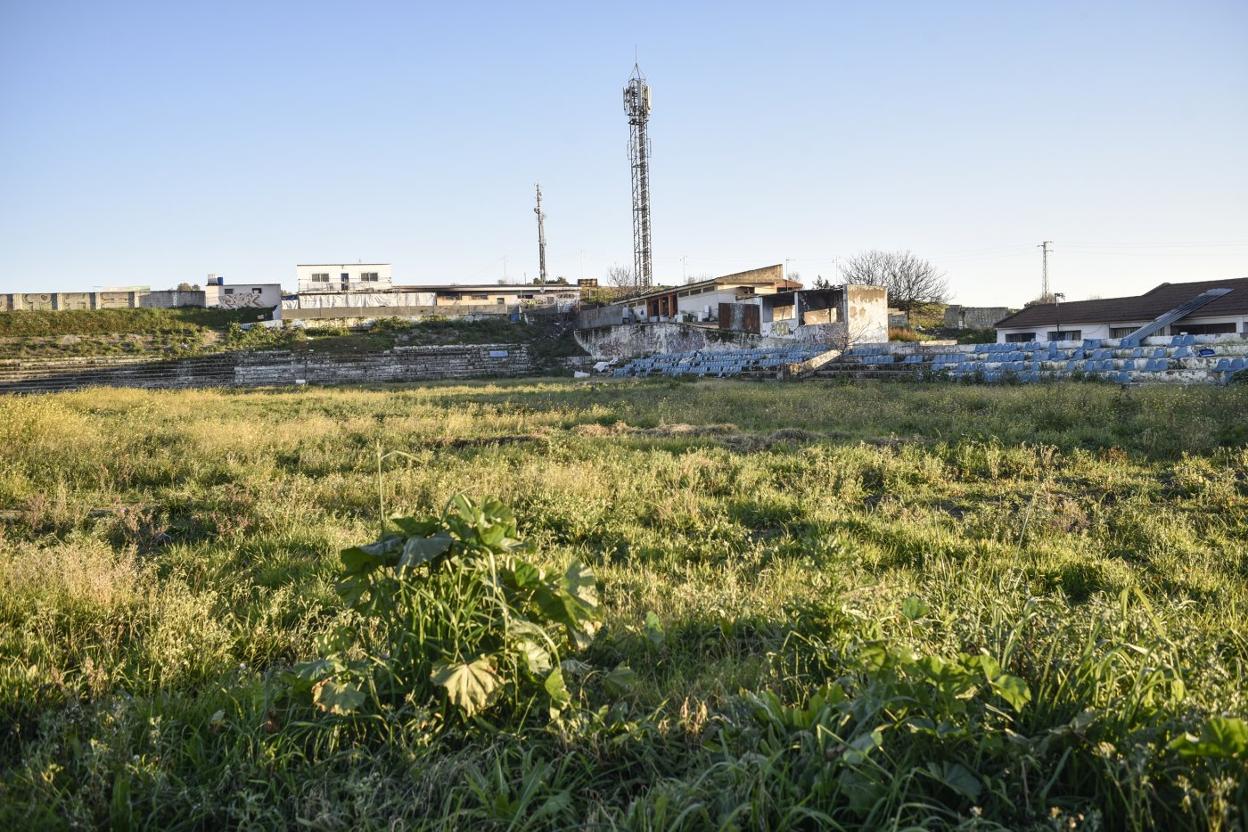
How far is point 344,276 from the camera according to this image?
224ft

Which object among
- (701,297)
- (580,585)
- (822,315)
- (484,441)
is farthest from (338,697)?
(701,297)

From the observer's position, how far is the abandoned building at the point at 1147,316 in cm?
3362

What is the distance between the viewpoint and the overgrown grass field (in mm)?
2230

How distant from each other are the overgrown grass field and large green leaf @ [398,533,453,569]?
0.06 feet

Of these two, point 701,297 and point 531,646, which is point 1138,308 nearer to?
point 701,297

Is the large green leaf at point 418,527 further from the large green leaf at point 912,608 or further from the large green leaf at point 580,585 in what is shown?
the large green leaf at point 912,608

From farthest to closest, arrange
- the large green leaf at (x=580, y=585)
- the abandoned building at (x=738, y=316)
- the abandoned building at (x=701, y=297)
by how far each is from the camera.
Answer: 1. the abandoned building at (x=701, y=297)
2. the abandoned building at (x=738, y=316)
3. the large green leaf at (x=580, y=585)

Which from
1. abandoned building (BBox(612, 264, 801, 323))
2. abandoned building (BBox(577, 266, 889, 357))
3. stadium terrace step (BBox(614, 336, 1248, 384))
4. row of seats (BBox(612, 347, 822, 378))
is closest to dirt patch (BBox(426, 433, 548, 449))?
stadium terrace step (BBox(614, 336, 1248, 384))

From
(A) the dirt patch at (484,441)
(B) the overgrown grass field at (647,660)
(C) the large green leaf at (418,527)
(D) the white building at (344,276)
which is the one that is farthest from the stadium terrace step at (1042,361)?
(D) the white building at (344,276)

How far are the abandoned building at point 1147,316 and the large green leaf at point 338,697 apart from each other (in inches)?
1425

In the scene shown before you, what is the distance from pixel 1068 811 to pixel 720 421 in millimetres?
11607

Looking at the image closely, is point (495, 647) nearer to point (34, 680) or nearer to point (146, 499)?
point (34, 680)

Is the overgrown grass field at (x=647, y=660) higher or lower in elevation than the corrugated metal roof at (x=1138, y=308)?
lower

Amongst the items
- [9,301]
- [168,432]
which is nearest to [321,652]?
[168,432]
